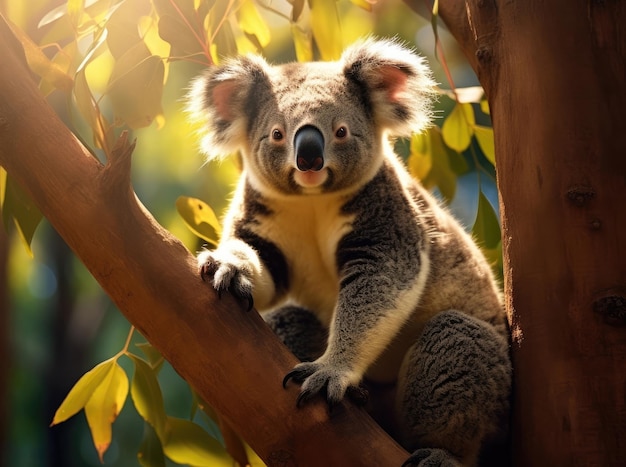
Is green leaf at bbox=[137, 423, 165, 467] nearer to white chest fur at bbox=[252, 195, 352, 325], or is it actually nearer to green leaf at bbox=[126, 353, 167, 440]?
green leaf at bbox=[126, 353, 167, 440]

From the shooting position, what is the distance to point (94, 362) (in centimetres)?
763

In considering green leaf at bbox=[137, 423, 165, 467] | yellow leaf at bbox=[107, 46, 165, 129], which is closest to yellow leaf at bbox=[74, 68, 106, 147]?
yellow leaf at bbox=[107, 46, 165, 129]

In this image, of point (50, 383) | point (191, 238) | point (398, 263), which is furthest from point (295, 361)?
point (50, 383)

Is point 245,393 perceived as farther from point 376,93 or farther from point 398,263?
point 376,93

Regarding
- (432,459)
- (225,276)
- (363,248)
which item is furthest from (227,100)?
(432,459)

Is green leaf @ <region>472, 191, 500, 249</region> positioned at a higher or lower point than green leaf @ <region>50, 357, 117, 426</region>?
lower

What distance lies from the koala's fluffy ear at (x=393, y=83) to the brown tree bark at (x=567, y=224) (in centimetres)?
73

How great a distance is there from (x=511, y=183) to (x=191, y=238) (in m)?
1.69

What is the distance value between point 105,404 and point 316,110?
121 cm

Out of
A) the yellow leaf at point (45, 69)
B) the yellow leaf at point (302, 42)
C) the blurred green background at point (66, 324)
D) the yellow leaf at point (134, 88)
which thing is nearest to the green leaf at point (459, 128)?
the yellow leaf at point (302, 42)

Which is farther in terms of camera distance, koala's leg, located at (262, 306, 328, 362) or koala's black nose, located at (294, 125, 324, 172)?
koala's leg, located at (262, 306, 328, 362)

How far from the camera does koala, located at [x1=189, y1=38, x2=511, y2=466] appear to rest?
2430mm

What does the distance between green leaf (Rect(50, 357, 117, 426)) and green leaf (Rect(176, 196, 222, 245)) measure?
0.56 metres

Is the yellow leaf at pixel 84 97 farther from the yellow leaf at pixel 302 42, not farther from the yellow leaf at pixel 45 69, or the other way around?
the yellow leaf at pixel 302 42
